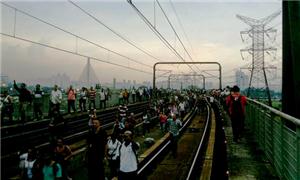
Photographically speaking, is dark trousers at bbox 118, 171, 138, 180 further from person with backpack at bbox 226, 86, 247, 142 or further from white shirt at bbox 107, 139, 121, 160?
person with backpack at bbox 226, 86, 247, 142

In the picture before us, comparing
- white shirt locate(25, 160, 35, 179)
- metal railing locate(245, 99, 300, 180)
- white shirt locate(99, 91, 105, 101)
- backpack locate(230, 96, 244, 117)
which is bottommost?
white shirt locate(25, 160, 35, 179)

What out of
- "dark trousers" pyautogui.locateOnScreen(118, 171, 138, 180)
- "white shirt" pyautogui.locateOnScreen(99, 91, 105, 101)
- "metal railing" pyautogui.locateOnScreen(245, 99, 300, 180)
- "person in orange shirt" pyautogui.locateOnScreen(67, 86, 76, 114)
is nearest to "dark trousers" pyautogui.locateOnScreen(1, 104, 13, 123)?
"person in orange shirt" pyautogui.locateOnScreen(67, 86, 76, 114)

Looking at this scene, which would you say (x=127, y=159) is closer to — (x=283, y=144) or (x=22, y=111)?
(x=283, y=144)

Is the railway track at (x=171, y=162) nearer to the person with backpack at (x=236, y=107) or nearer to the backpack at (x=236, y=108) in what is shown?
the person with backpack at (x=236, y=107)

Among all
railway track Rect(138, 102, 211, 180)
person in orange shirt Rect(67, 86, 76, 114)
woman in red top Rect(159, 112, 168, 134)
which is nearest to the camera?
railway track Rect(138, 102, 211, 180)

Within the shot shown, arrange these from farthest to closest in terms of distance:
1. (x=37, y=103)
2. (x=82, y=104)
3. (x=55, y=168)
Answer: (x=82, y=104)
(x=37, y=103)
(x=55, y=168)

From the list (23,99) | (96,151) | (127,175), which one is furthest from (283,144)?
(23,99)

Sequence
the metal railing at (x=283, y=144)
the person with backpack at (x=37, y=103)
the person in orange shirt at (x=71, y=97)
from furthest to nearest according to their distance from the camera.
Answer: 1. the person in orange shirt at (x=71, y=97)
2. the person with backpack at (x=37, y=103)
3. the metal railing at (x=283, y=144)

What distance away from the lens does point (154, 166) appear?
1688cm

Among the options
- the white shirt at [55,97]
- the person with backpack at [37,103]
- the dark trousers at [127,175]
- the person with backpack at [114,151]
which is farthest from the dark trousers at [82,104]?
the dark trousers at [127,175]

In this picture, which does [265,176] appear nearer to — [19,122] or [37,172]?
[37,172]

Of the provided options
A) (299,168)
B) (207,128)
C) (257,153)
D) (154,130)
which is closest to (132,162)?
(257,153)

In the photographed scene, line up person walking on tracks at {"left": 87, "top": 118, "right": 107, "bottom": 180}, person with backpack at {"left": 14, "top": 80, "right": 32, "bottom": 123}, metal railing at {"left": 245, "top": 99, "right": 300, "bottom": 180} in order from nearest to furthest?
metal railing at {"left": 245, "top": 99, "right": 300, "bottom": 180}
person walking on tracks at {"left": 87, "top": 118, "right": 107, "bottom": 180}
person with backpack at {"left": 14, "top": 80, "right": 32, "bottom": 123}

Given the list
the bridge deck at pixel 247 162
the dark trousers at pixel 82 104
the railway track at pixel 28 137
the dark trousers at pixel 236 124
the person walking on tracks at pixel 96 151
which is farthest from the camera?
the dark trousers at pixel 82 104
